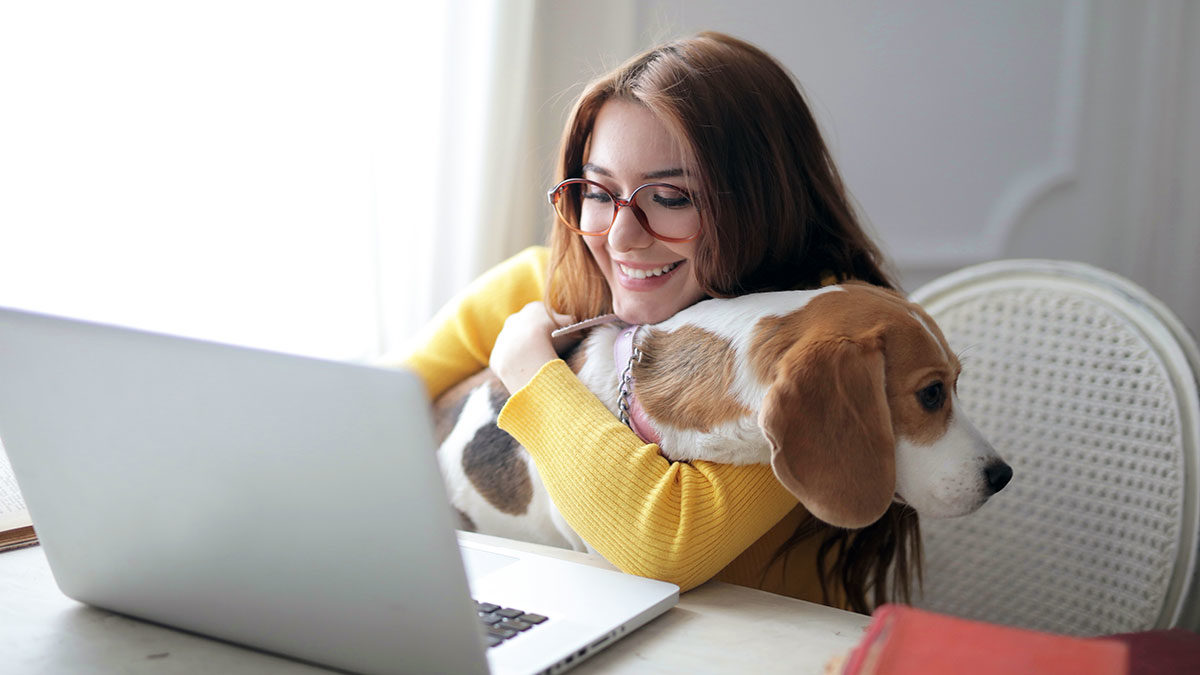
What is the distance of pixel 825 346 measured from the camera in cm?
94

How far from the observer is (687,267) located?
124cm

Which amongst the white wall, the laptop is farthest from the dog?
the white wall

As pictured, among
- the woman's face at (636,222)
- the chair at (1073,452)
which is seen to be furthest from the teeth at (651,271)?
the chair at (1073,452)

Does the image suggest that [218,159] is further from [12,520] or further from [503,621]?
[503,621]

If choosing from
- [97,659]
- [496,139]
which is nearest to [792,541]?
[97,659]

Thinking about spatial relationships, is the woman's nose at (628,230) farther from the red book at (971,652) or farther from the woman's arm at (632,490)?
the red book at (971,652)

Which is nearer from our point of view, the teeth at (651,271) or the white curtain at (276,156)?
the teeth at (651,271)

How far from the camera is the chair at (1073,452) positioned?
1.39 m

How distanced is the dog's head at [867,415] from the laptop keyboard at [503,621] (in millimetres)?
268

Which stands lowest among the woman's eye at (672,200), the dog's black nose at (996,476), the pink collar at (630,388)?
the dog's black nose at (996,476)

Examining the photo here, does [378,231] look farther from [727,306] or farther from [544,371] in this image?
[727,306]

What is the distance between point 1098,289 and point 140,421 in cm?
136

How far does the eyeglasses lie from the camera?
1.19 meters

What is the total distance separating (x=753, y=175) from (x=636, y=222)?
154mm
